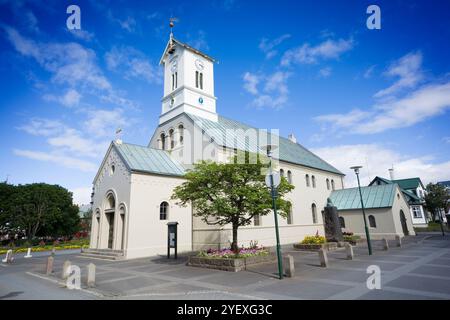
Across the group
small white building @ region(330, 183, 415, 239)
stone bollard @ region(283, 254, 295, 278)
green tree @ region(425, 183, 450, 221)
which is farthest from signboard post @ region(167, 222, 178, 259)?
green tree @ region(425, 183, 450, 221)

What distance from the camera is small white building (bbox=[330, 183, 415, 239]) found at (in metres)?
31.5

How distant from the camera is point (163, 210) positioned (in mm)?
23203

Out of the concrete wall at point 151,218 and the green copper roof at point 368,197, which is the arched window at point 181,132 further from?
the green copper roof at point 368,197

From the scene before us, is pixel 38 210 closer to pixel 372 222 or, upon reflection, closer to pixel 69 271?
pixel 69 271

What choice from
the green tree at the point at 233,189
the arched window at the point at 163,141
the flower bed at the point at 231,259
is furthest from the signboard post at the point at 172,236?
the arched window at the point at 163,141

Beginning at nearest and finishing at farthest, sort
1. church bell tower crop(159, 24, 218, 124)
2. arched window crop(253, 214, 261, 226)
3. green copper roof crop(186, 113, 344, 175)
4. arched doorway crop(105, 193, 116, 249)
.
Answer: arched doorway crop(105, 193, 116, 249)
arched window crop(253, 214, 261, 226)
green copper roof crop(186, 113, 344, 175)
church bell tower crop(159, 24, 218, 124)

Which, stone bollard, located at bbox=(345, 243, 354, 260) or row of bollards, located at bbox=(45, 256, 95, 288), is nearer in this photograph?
row of bollards, located at bbox=(45, 256, 95, 288)

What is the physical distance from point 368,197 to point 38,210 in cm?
5261

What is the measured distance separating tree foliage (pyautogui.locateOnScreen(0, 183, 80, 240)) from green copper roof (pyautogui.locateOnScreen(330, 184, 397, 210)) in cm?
4866

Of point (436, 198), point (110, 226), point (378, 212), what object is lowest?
Answer: point (110, 226)

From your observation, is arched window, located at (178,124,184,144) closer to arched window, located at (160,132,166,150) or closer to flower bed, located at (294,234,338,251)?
arched window, located at (160,132,166,150)

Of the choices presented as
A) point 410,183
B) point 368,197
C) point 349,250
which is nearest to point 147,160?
point 349,250
